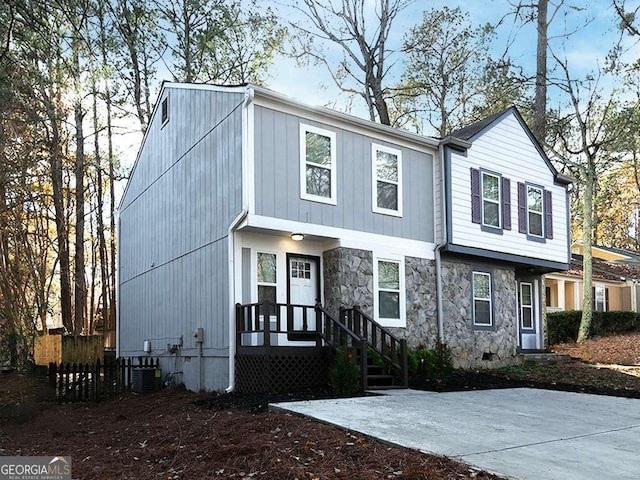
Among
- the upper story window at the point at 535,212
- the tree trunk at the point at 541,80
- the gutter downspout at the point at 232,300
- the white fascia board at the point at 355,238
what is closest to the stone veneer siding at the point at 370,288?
the white fascia board at the point at 355,238

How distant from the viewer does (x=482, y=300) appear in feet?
47.1

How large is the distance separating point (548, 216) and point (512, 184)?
163 centimetres

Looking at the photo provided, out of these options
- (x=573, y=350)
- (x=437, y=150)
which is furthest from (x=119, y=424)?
(x=573, y=350)

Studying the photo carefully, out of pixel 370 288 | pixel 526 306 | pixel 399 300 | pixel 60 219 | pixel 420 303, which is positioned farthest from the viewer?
pixel 60 219

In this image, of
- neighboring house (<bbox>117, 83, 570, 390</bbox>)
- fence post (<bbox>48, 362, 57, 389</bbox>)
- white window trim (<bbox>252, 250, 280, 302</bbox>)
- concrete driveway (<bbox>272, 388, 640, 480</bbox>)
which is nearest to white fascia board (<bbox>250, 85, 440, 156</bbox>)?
neighboring house (<bbox>117, 83, 570, 390</bbox>)

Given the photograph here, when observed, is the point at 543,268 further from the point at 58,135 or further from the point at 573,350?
the point at 58,135

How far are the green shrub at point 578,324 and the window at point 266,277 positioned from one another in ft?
40.8

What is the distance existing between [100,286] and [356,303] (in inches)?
724

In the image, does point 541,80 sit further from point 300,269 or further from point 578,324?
point 300,269

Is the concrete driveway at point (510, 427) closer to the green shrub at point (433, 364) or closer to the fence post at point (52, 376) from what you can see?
the green shrub at point (433, 364)

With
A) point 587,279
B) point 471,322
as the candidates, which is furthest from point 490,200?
point 587,279

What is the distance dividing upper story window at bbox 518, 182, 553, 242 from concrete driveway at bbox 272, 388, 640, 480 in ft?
19.2

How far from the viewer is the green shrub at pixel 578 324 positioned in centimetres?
2050

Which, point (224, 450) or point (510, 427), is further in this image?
point (510, 427)
